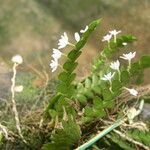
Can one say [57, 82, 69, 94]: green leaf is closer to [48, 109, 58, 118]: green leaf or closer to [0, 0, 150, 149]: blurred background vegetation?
[48, 109, 58, 118]: green leaf

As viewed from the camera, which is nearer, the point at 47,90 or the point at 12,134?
the point at 12,134

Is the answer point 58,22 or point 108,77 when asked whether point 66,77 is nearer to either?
point 108,77

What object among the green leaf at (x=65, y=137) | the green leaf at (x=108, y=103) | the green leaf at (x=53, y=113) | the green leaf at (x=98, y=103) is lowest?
the green leaf at (x=65, y=137)

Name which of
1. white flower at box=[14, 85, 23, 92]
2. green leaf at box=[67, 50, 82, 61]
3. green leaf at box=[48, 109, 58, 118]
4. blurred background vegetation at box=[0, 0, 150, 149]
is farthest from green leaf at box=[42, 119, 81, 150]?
blurred background vegetation at box=[0, 0, 150, 149]

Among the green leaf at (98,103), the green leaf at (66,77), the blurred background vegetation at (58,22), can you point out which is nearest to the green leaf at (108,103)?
the green leaf at (98,103)

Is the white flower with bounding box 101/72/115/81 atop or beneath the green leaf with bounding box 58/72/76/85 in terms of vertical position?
beneath

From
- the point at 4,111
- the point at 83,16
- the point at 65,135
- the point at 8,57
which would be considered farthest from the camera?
the point at 83,16

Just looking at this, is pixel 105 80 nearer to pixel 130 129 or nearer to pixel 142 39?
pixel 130 129

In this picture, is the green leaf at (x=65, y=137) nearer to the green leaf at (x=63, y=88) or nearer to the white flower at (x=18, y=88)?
the green leaf at (x=63, y=88)

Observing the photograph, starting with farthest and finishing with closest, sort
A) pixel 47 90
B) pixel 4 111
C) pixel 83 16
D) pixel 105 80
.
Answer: pixel 83 16, pixel 47 90, pixel 4 111, pixel 105 80

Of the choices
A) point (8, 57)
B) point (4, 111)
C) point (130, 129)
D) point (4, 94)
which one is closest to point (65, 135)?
point (130, 129)

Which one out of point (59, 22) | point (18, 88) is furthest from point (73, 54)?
point (59, 22)
